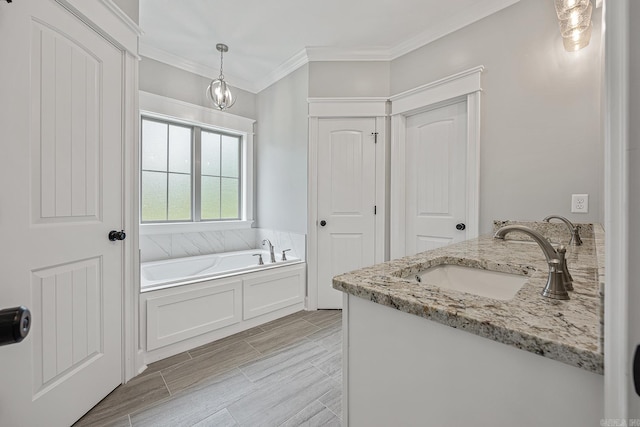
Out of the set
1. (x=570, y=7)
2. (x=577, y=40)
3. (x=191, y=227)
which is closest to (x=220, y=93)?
(x=191, y=227)

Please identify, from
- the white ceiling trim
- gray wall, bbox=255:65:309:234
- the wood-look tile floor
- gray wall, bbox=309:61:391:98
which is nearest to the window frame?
gray wall, bbox=255:65:309:234

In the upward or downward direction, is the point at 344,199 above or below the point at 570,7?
below

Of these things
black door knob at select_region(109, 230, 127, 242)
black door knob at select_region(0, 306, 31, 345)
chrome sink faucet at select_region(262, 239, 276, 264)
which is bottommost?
chrome sink faucet at select_region(262, 239, 276, 264)

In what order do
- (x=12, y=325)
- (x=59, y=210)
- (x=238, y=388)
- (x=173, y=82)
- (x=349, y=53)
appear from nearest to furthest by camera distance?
(x=12, y=325), (x=59, y=210), (x=238, y=388), (x=349, y=53), (x=173, y=82)

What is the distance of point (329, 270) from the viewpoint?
2.89 meters

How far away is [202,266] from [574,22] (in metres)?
3.52

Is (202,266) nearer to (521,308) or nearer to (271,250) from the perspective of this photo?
(271,250)

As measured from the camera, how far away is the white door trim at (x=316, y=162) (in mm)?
2811

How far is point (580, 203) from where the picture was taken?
1.75 metres

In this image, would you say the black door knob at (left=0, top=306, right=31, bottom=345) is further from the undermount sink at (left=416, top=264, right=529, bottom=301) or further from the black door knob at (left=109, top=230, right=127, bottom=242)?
the black door knob at (left=109, top=230, right=127, bottom=242)

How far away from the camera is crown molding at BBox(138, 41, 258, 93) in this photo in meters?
2.73

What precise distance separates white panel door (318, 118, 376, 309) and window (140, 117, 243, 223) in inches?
52.5

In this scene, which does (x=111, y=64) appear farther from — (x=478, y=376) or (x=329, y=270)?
(x=329, y=270)

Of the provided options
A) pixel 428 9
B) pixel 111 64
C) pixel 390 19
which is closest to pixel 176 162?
pixel 111 64
